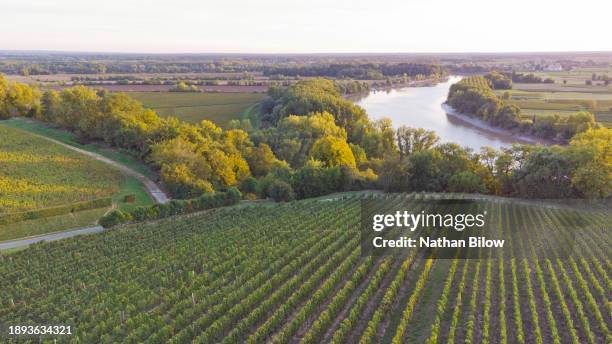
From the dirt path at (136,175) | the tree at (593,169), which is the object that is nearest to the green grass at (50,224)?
the dirt path at (136,175)

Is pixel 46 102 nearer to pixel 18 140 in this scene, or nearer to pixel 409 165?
pixel 18 140

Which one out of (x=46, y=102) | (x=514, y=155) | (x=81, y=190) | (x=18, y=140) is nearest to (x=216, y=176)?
(x=81, y=190)

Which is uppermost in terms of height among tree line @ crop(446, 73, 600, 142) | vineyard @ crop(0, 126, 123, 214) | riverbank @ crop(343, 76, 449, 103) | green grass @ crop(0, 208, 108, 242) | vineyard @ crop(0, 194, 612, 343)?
riverbank @ crop(343, 76, 449, 103)

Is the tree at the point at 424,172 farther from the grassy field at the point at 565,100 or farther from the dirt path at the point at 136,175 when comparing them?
the grassy field at the point at 565,100

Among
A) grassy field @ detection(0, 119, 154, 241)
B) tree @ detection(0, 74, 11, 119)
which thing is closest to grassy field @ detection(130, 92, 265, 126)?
Result: tree @ detection(0, 74, 11, 119)

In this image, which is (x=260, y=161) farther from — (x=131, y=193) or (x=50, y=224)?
(x=50, y=224)

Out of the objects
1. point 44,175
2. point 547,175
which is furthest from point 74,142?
point 547,175

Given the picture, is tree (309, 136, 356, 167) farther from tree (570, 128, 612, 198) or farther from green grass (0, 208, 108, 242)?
green grass (0, 208, 108, 242)
